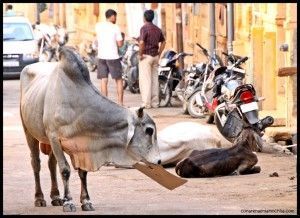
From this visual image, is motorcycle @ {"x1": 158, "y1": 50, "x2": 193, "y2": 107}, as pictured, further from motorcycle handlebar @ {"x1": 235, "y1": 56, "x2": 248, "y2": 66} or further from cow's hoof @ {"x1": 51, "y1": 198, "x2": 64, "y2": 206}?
cow's hoof @ {"x1": 51, "y1": 198, "x2": 64, "y2": 206}

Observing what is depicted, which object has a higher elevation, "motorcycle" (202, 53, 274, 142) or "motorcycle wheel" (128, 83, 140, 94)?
"motorcycle" (202, 53, 274, 142)

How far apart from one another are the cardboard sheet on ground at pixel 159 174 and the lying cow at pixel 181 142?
3.16m

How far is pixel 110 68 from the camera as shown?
956 inches

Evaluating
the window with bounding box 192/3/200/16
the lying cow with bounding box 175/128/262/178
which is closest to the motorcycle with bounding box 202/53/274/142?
the lying cow with bounding box 175/128/262/178

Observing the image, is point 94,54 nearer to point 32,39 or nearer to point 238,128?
point 32,39

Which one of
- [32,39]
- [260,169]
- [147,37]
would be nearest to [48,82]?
[260,169]

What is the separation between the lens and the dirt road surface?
1162 centimetres

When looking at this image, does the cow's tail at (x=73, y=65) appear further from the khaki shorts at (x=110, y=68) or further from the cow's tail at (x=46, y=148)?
the khaki shorts at (x=110, y=68)

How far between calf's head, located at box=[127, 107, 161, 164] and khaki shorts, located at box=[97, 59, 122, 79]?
1267 centimetres

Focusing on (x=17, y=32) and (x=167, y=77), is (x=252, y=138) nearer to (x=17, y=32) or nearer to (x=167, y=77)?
(x=167, y=77)

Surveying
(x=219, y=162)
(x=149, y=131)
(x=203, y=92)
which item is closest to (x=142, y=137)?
(x=149, y=131)

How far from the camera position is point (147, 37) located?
23984 mm

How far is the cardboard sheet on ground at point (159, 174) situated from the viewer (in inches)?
458

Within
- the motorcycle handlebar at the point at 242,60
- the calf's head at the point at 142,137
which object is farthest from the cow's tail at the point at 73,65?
the motorcycle handlebar at the point at 242,60
